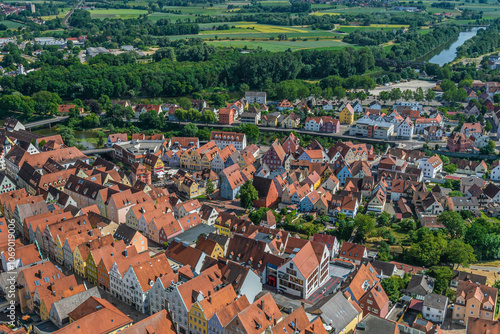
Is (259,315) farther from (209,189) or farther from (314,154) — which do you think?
(314,154)

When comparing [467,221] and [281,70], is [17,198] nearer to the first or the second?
[467,221]

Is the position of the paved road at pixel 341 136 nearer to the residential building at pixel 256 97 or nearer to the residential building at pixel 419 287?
the residential building at pixel 256 97

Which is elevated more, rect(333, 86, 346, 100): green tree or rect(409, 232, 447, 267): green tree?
rect(333, 86, 346, 100): green tree

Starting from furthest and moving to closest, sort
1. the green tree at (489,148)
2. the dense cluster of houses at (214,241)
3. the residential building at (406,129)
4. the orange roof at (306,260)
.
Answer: the residential building at (406,129) < the green tree at (489,148) < the orange roof at (306,260) < the dense cluster of houses at (214,241)

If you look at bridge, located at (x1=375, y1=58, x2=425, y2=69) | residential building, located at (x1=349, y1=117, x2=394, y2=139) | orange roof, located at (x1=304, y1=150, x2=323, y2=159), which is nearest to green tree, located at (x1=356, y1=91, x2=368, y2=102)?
residential building, located at (x1=349, y1=117, x2=394, y2=139)

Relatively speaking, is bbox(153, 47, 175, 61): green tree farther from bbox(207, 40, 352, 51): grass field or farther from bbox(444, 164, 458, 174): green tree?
bbox(444, 164, 458, 174): green tree

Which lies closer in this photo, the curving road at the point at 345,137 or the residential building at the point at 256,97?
the curving road at the point at 345,137

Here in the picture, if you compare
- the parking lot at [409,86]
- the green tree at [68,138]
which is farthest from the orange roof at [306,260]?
the parking lot at [409,86]
